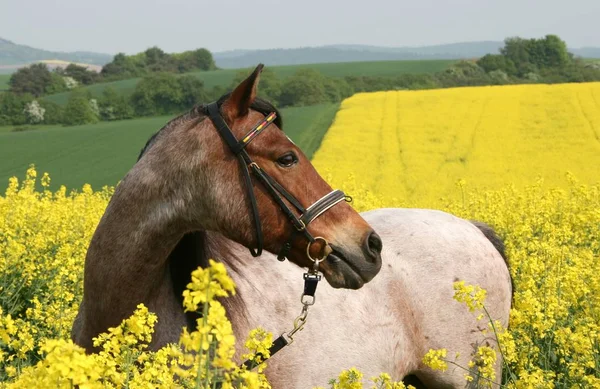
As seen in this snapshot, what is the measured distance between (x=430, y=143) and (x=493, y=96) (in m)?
11.6

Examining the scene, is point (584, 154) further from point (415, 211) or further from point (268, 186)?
point (268, 186)

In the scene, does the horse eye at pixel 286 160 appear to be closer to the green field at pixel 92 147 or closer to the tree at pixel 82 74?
the green field at pixel 92 147

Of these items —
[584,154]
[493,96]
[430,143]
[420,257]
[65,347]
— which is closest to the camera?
[65,347]

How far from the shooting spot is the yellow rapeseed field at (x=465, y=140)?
23.4 meters

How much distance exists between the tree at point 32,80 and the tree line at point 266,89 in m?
9.99

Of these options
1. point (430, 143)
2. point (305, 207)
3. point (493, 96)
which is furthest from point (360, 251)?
point (493, 96)

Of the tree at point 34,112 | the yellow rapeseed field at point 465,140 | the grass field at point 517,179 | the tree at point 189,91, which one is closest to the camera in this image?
the grass field at point 517,179

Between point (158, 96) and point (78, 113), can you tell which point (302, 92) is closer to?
point (158, 96)

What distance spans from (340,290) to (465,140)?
26272mm

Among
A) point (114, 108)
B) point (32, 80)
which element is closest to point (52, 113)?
point (114, 108)

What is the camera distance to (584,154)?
25.6 m

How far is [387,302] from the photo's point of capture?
171 inches

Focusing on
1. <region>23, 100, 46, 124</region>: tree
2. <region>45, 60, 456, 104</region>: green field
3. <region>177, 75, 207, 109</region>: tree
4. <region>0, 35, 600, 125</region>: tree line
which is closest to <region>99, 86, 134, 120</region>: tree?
<region>0, 35, 600, 125</region>: tree line

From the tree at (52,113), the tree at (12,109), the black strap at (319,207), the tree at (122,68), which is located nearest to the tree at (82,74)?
the tree at (122,68)
